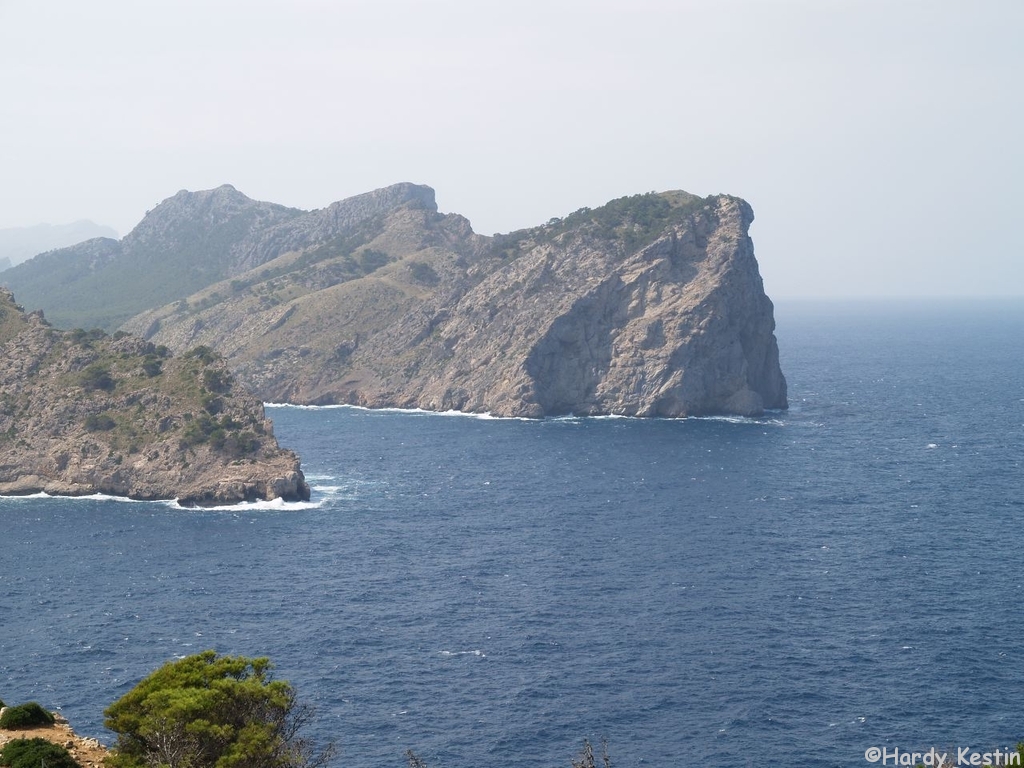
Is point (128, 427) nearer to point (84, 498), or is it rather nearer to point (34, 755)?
point (84, 498)

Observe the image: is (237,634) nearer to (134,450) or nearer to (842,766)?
(842,766)

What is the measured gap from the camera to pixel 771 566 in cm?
10850

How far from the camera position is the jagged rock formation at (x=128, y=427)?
147125mm

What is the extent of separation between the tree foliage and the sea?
17016mm

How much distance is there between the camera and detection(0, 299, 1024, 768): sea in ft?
248

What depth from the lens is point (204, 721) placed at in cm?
5303

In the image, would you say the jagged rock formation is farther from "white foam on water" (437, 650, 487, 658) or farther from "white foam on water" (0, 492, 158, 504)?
"white foam on water" (437, 650, 487, 658)

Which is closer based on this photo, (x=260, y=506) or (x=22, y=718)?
(x=22, y=718)

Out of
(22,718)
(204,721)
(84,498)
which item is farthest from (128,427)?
(204,721)

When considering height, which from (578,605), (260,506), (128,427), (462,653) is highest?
(128,427)

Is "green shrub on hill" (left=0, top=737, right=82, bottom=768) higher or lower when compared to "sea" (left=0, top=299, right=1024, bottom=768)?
higher

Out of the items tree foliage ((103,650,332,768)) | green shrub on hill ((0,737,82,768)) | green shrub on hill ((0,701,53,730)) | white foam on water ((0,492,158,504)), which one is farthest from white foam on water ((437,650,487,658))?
white foam on water ((0,492,158,504))

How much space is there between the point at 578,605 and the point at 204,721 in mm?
50797

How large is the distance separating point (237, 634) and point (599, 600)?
3179 centimetres
